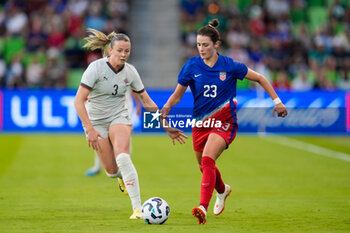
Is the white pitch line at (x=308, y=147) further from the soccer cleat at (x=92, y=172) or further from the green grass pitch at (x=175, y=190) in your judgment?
the soccer cleat at (x=92, y=172)

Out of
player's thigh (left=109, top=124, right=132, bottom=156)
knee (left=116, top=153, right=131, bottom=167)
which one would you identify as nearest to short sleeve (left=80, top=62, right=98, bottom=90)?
player's thigh (left=109, top=124, right=132, bottom=156)

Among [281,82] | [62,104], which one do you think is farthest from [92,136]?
[281,82]

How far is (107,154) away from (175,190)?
2639 mm

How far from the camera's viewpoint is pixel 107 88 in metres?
8.59

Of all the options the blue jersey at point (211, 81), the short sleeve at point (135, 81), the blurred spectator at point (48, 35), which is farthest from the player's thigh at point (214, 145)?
the blurred spectator at point (48, 35)

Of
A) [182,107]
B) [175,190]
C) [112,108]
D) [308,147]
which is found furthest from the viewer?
[308,147]

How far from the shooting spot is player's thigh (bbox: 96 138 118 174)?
346 inches

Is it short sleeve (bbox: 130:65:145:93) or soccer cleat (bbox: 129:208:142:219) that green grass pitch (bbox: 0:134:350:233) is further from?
short sleeve (bbox: 130:65:145:93)

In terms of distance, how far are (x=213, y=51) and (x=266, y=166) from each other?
23.0 ft

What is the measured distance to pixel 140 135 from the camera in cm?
2223

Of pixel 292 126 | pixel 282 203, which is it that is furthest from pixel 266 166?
pixel 282 203

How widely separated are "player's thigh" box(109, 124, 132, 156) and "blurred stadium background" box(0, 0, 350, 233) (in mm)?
868

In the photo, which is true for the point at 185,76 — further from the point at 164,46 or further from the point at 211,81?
the point at 164,46

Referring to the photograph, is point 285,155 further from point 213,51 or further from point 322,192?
point 213,51
